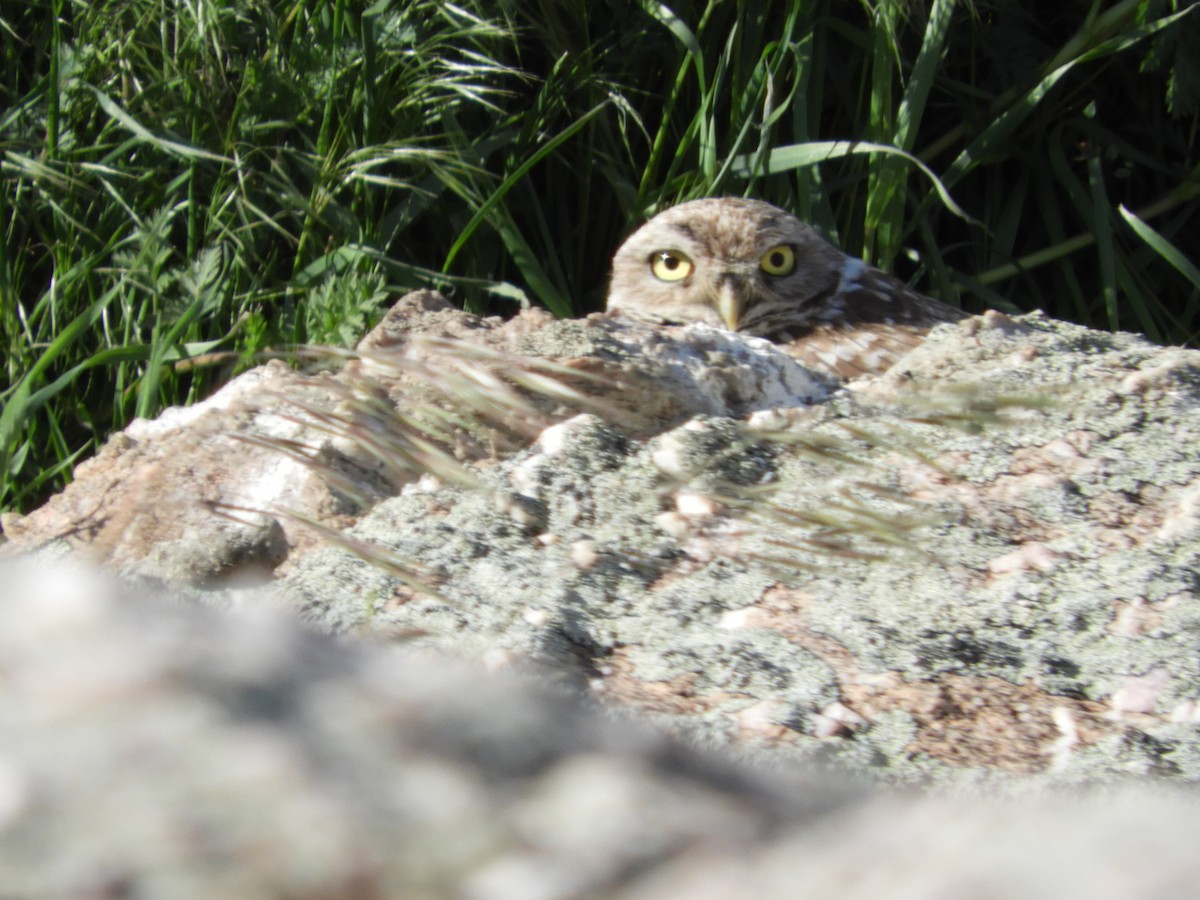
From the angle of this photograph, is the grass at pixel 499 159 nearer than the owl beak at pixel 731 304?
Yes

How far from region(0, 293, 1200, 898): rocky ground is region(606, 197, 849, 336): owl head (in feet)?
3.57

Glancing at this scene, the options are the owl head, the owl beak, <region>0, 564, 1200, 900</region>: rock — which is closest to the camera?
<region>0, 564, 1200, 900</region>: rock

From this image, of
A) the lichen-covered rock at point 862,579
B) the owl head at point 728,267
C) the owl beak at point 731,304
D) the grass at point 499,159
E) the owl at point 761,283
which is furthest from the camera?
the owl beak at point 731,304

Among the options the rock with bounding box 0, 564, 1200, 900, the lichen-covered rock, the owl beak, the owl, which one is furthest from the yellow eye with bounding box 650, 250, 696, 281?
the rock with bounding box 0, 564, 1200, 900

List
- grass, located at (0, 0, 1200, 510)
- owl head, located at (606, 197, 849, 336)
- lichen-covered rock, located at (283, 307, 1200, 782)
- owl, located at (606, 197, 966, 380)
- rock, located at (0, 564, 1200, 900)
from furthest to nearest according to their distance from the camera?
owl head, located at (606, 197, 849, 336) → owl, located at (606, 197, 966, 380) → grass, located at (0, 0, 1200, 510) → lichen-covered rock, located at (283, 307, 1200, 782) → rock, located at (0, 564, 1200, 900)

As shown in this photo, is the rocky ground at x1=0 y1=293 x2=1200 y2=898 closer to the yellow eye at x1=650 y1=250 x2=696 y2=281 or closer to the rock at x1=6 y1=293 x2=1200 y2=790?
the rock at x1=6 y1=293 x2=1200 y2=790

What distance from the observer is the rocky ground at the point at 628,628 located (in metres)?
0.41

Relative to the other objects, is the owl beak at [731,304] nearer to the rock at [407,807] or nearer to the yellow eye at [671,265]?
the yellow eye at [671,265]

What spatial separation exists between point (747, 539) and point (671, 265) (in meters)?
1.99

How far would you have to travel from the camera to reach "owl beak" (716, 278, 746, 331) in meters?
3.07

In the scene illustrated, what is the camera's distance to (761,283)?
10.1 ft

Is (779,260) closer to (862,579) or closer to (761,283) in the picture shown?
(761,283)

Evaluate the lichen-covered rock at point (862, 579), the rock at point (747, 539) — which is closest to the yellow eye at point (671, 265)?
the rock at point (747, 539)

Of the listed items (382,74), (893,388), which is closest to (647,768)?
(893,388)
